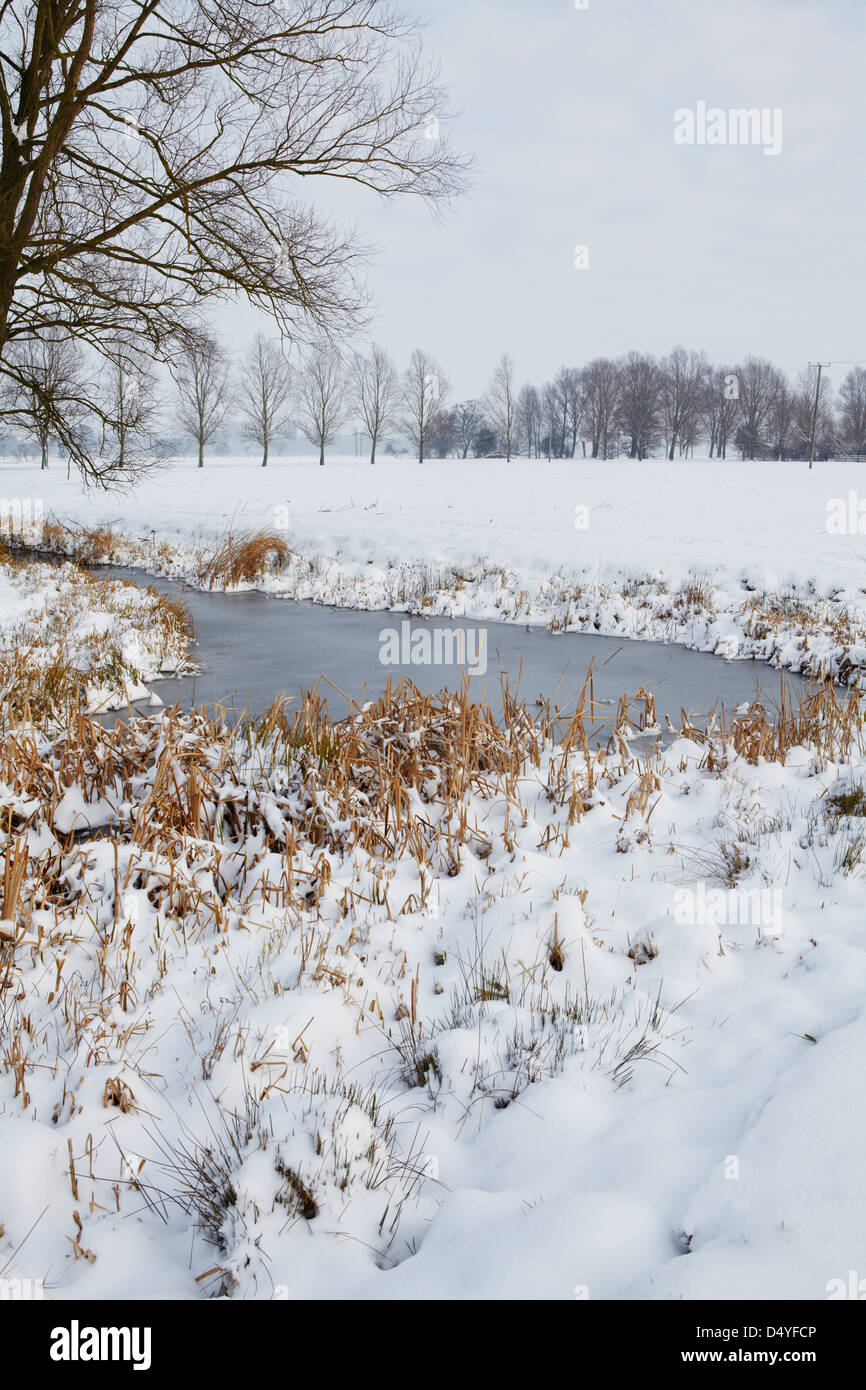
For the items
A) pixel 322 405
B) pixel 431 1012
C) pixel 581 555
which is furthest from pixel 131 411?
pixel 322 405

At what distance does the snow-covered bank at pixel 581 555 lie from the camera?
41.3 ft

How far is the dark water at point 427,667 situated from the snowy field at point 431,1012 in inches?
81.2

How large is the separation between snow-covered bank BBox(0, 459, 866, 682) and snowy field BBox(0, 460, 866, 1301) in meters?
6.24

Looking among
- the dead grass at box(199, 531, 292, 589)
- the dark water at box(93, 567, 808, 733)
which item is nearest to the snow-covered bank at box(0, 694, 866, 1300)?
the dark water at box(93, 567, 808, 733)

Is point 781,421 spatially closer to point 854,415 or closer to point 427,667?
point 854,415

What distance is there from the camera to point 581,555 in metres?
16.6

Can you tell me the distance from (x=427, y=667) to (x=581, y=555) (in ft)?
25.2

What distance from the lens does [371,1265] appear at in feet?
6.43

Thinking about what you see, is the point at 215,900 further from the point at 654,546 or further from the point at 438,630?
the point at 654,546

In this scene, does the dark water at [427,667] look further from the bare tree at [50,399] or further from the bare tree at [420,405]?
the bare tree at [420,405]

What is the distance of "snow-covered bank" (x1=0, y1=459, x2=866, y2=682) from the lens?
12.6m

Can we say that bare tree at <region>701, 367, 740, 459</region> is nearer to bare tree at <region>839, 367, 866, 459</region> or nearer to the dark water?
bare tree at <region>839, 367, 866, 459</region>

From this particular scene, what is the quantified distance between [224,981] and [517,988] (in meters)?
1.24
